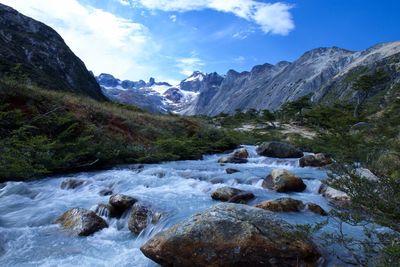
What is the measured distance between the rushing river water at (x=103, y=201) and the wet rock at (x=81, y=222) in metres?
0.19

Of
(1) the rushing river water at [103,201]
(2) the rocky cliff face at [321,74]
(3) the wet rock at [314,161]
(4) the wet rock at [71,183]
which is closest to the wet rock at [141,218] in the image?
(1) the rushing river water at [103,201]

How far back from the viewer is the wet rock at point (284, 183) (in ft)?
41.4

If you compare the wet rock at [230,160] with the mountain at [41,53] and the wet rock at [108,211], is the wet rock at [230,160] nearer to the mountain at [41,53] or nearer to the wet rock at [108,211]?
the wet rock at [108,211]

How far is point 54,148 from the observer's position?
15.0 meters

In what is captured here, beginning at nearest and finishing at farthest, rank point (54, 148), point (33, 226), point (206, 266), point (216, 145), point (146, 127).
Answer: point (206, 266) < point (33, 226) < point (54, 148) < point (146, 127) < point (216, 145)

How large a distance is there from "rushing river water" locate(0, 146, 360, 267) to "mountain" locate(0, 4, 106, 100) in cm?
3688

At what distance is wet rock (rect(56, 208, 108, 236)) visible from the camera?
8.52 metres

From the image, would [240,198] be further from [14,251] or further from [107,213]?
[14,251]

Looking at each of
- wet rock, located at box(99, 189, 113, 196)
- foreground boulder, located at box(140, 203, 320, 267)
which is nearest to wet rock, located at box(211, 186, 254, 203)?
wet rock, located at box(99, 189, 113, 196)

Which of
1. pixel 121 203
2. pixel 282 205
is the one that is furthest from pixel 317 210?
pixel 121 203

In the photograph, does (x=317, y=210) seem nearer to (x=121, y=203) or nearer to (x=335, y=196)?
(x=335, y=196)

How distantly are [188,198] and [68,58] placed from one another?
62.3m

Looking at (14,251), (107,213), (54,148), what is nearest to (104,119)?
(54,148)

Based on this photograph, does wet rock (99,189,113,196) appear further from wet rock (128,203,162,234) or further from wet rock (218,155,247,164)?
wet rock (218,155,247,164)
